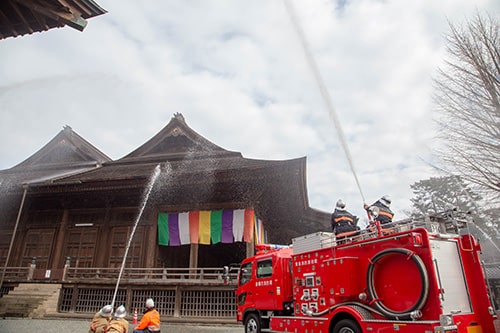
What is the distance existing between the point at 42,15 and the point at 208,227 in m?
12.4

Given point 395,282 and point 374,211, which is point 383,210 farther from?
point 395,282

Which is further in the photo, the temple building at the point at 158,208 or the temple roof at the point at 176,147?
the temple roof at the point at 176,147

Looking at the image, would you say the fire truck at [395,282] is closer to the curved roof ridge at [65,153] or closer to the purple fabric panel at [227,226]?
the purple fabric panel at [227,226]

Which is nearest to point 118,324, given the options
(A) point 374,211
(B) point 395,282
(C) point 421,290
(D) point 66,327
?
(B) point 395,282

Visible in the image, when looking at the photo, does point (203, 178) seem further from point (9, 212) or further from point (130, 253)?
point (9, 212)

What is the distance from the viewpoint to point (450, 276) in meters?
5.96

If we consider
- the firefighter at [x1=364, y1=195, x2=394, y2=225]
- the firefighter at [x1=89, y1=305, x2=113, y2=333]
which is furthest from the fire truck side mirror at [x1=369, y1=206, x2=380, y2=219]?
the firefighter at [x1=89, y1=305, x2=113, y2=333]

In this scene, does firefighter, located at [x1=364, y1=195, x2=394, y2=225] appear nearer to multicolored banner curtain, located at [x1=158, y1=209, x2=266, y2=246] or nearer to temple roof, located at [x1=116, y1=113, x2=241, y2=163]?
multicolored banner curtain, located at [x1=158, y1=209, x2=266, y2=246]

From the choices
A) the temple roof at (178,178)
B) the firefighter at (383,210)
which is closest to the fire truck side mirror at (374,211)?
the firefighter at (383,210)

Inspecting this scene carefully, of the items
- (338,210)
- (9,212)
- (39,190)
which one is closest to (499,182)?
(338,210)

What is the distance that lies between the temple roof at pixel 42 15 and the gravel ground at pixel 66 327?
31.5 feet

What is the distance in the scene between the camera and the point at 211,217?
16.5 meters

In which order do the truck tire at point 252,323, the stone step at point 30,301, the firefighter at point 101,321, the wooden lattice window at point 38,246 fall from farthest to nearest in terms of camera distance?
1. the wooden lattice window at point 38,246
2. the stone step at point 30,301
3. the truck tire at point 252,323
4. the firefighter at point 101,321

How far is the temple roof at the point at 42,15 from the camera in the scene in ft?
17.1
